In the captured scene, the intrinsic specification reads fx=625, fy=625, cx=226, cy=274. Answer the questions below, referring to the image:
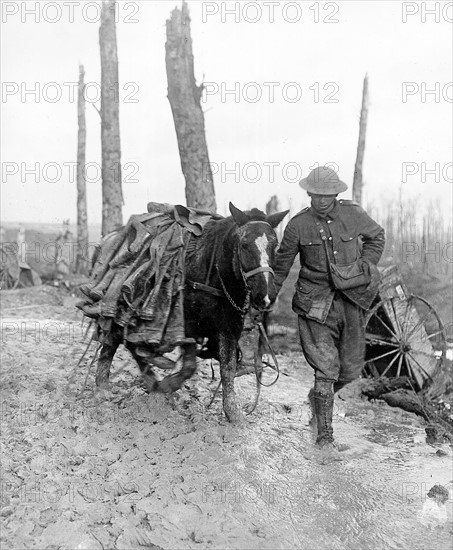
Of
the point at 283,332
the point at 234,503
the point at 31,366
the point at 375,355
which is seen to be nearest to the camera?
the point at 234,503

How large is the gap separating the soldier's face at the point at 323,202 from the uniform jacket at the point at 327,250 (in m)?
0.06

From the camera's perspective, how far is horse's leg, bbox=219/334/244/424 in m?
5.73

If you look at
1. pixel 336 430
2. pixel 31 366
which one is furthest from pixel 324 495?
pixel 31 366

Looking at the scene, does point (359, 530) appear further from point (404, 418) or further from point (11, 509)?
point (404, 418)

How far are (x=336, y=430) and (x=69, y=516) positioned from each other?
3.14m

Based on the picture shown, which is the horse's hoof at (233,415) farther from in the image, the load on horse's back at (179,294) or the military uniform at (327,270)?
the military uniform at (327,270)

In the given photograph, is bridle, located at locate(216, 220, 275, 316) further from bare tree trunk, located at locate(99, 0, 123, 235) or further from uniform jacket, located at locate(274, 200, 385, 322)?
bare tree trunk, located at locate(99, 0, 123, 235)

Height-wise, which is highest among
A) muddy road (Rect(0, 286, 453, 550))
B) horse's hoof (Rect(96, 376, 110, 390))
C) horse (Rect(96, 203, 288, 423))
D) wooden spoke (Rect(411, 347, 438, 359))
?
horse (Rect(96, 203, 288, 423))

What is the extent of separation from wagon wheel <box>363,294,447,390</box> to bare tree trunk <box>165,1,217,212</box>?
122 inches

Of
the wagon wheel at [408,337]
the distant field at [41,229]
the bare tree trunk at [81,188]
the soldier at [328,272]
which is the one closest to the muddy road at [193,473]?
the soldier at [328,272]

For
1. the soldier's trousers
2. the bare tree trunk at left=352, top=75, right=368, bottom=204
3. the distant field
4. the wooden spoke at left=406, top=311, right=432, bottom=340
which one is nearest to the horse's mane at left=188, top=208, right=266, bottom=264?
the soldier's trousers

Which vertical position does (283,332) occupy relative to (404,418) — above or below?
above

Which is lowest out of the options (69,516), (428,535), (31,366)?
(428,535)

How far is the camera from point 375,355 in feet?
28.5
